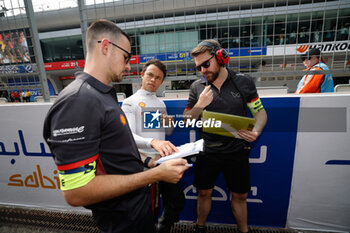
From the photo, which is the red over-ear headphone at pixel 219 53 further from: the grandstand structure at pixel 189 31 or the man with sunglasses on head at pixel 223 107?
the grandstand structure at pixel 189 31

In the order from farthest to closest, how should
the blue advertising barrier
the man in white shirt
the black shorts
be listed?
the blue advertising barrier → the black shorts → the man in white shirt

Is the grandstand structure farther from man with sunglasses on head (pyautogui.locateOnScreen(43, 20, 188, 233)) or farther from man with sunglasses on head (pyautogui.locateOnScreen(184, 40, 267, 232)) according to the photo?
man with sunglasses on head (pyautogui.locateOnScreen(43, 20, 188, 233))

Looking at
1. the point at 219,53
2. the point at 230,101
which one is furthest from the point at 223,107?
the point at 219,53

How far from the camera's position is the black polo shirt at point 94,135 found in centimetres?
86

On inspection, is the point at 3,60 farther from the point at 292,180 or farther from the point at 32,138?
the point at 292,180

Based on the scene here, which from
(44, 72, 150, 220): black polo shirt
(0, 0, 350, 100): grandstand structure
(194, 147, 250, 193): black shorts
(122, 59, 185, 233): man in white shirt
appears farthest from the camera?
(0, 0, 350, 100): grandstand structure

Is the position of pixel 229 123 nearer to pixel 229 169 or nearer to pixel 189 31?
pixel 229 169

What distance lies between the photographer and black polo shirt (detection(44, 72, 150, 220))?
33.8 inches

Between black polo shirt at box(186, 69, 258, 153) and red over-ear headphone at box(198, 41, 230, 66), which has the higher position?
red over-ear headphone at box(198, 41, 230, 66)

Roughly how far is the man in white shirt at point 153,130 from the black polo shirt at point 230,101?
506 millimetres

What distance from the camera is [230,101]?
1766 millimetres

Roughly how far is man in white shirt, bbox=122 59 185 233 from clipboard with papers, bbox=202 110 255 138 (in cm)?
49

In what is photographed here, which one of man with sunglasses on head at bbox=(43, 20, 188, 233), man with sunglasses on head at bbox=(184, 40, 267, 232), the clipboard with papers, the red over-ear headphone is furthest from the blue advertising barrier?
man with sunglasses on head at bbox=(43, 20, 188, 233)

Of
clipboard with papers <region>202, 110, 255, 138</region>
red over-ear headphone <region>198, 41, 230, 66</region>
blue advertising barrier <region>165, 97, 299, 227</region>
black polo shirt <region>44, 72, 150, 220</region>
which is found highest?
red over-ear headphone <region>198, 41, 230, 66</region>
